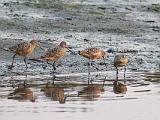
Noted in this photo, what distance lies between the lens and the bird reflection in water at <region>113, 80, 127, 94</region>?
13635 millimetres

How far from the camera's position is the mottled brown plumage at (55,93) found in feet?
41.8

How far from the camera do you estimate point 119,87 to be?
1396 cm

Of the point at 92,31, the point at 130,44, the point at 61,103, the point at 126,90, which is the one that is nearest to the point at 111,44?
the point at 130,44

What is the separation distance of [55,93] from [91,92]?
0.72 metres

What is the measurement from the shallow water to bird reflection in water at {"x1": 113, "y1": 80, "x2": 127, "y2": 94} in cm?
4

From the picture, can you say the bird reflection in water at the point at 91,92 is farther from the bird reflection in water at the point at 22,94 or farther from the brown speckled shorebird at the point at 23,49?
the brown speckled shorebird at the point at 23,49

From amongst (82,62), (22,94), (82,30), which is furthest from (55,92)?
(82,30)

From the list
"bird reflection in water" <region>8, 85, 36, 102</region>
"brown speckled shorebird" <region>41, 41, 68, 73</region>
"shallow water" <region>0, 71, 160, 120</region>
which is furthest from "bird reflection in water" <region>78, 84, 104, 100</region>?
"brown speckled shorebird" <region>41, 41, 68, 73</region>

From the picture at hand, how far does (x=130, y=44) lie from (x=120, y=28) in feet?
7.30

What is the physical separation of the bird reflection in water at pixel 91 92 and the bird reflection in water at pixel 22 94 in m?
0.92

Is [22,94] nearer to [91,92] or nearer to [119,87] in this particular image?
[91,92]

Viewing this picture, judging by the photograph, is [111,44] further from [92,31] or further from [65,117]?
[65,117]

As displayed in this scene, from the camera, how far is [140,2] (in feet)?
85.4

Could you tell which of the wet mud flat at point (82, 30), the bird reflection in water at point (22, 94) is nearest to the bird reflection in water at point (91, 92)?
the bird reflection in water at point (22, 94)
